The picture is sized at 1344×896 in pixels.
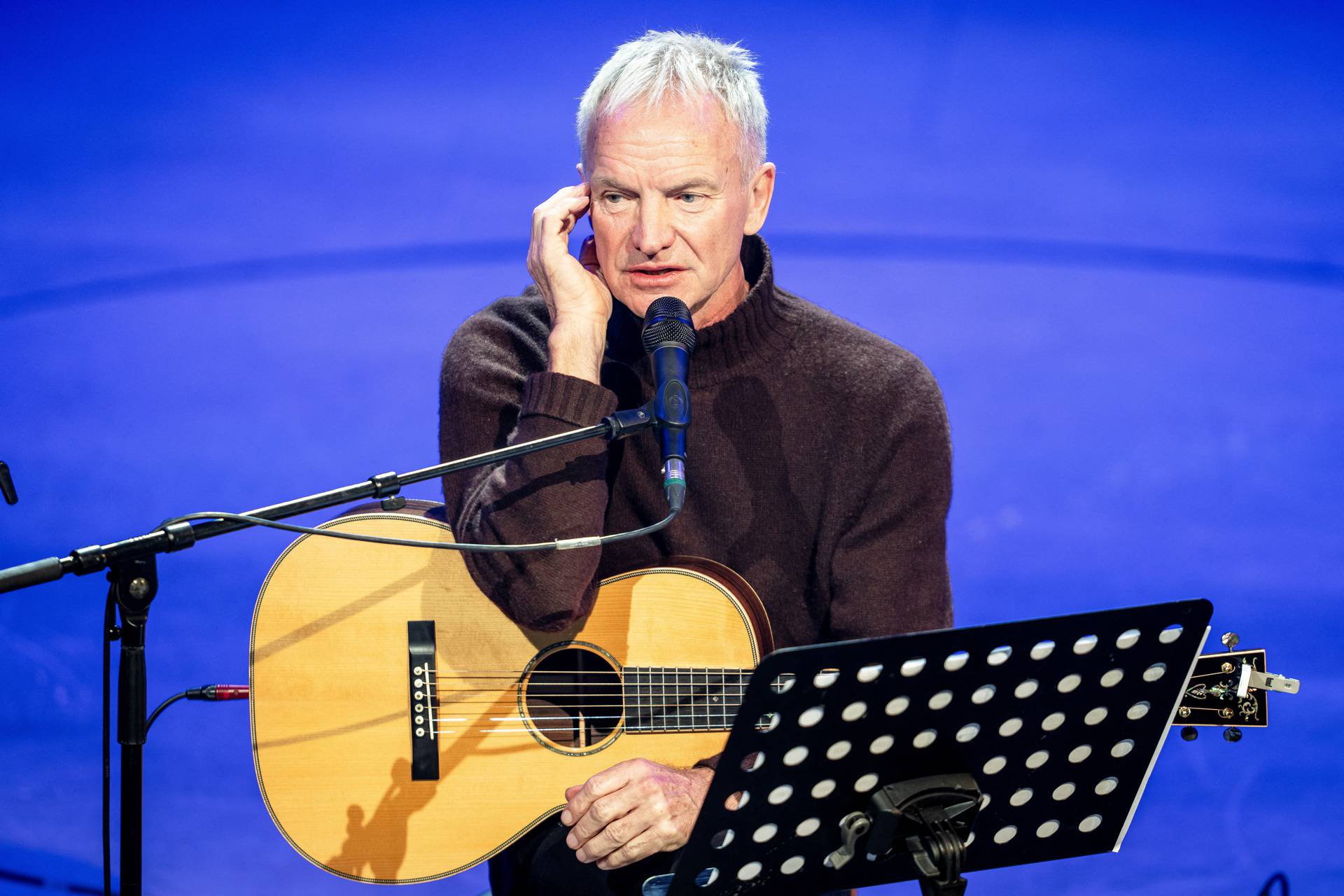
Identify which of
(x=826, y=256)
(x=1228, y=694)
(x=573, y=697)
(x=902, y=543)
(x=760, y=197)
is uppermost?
(x=826, y=256)

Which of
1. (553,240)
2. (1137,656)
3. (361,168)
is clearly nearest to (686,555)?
(553,240)

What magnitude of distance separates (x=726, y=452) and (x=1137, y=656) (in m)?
0.98

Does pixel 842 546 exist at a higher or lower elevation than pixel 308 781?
higher

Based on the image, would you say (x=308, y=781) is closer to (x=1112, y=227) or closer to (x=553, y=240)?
(x=553, y=240)

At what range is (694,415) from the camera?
2.41 meters

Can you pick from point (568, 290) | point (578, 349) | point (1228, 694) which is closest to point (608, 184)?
point (568, 290)

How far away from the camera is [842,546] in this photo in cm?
232

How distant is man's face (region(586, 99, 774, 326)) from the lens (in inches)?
88.0

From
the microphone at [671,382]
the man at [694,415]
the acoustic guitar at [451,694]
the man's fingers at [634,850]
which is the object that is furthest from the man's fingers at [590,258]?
the man's fingers at [634,850]

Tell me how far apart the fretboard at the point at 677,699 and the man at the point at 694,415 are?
9cm

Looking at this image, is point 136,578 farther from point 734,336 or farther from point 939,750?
point 734,336

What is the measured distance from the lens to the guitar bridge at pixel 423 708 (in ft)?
7.14

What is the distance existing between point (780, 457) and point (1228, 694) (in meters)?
0.90

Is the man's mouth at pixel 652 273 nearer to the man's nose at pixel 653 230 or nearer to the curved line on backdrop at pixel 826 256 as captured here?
the man's nose at pixel 653 230
